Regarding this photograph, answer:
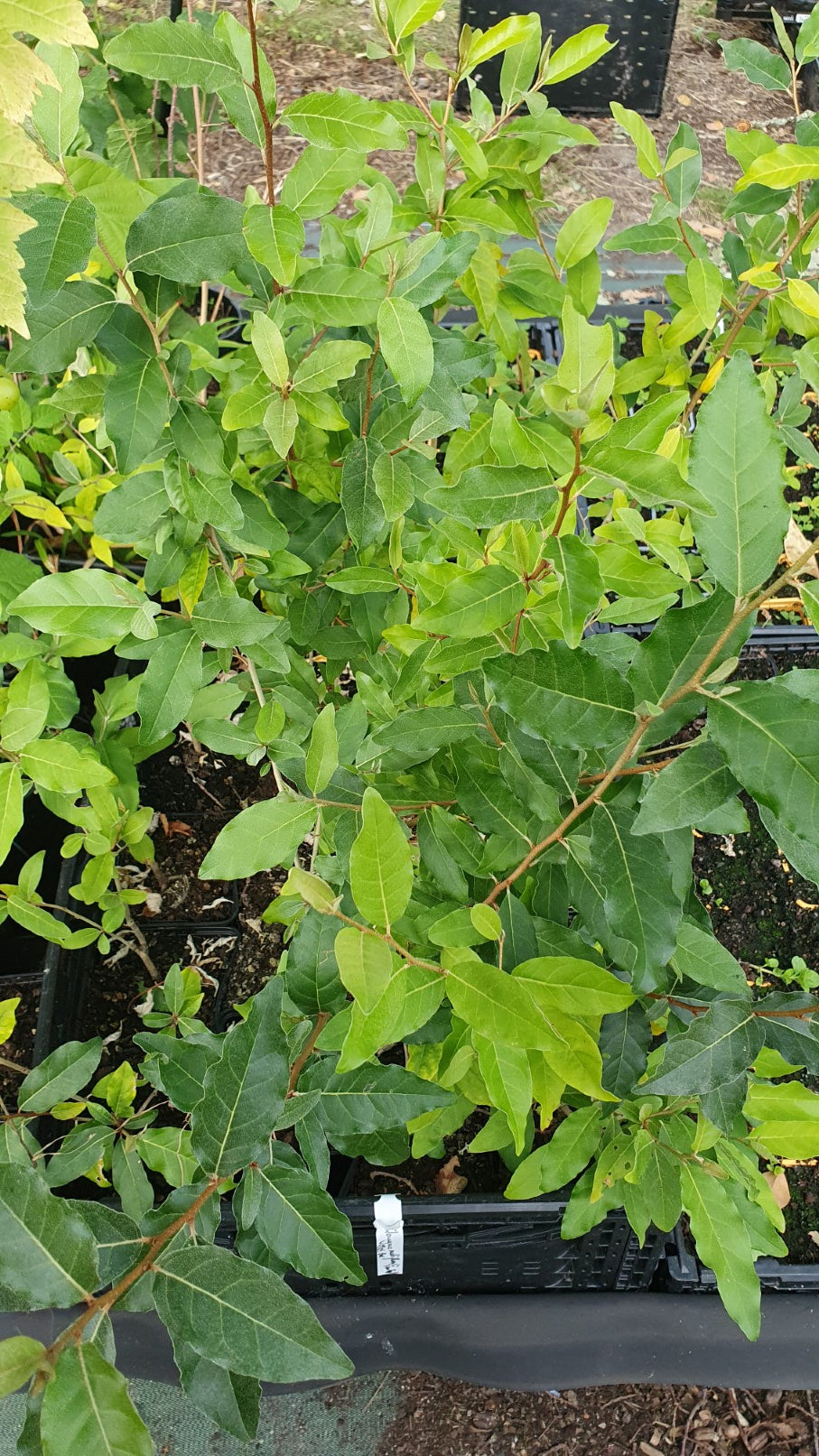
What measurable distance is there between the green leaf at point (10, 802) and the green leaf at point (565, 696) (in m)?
0.79

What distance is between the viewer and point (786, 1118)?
1.16m

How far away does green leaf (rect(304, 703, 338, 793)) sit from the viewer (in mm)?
968

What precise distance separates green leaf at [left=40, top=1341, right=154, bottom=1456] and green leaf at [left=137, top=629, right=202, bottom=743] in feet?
2.11

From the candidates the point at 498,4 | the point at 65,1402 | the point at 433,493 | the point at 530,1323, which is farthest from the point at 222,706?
the point at 498,4

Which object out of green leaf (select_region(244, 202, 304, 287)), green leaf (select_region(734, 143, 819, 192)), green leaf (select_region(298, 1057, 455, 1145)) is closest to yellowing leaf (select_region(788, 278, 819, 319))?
green leaf (select_region(734, 143, 819, 192))

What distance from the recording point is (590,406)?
0.75 metres

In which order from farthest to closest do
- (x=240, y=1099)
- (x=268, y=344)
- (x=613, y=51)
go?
(x=613, y=51) < (x=268, y=344) < (x=240, y=1099)

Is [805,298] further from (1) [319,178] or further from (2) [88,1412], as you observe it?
(2) [88,1412]

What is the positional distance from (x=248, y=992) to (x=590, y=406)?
1493 mm

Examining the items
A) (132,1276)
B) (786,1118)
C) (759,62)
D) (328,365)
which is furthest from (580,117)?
(132,1276)

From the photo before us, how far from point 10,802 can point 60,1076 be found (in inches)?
14.1

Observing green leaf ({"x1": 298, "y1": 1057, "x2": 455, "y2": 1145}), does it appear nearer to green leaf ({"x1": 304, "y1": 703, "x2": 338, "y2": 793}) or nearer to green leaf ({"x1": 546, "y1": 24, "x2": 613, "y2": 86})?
green leaf ({"x1": 304, "y1": 703, "x2": 338, "y2": 793})

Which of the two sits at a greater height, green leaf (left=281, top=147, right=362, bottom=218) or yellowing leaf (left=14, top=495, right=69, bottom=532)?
green leaf (left=281, top=147, right=362, bottom=218)

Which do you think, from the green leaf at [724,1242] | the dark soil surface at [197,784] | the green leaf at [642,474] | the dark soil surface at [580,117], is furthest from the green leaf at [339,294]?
the dark soil surface at [580,117]
